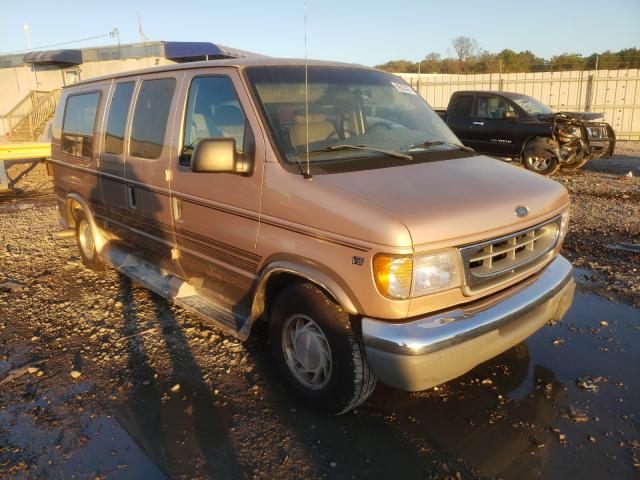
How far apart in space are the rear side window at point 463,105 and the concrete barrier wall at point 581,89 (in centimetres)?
676

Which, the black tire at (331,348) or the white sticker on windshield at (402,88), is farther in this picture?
the white sticker on windshield at (402,88)

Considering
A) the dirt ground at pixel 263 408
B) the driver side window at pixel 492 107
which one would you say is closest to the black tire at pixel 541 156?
the driver side window at pixel 492 107

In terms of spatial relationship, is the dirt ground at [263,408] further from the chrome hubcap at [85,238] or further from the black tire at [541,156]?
the black tire at [541,156]

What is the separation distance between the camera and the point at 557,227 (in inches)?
132

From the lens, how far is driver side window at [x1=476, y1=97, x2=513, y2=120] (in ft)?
39.8

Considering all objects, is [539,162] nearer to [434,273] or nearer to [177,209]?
[177,209]

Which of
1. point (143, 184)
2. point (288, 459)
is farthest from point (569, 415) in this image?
point (143, 184)

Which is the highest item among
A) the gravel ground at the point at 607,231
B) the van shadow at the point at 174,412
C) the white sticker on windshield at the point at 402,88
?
the white sticker on windshield at the point at 402,88

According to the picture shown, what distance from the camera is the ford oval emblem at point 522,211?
2877 millimetres

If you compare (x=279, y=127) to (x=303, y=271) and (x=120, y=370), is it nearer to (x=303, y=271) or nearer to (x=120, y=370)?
(x=303, y=271)

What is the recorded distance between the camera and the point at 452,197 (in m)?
2.76

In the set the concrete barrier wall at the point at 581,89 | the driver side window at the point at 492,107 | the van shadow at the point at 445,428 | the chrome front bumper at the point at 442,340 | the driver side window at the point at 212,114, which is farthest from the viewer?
the concrete barrier wall at the point at 581,89

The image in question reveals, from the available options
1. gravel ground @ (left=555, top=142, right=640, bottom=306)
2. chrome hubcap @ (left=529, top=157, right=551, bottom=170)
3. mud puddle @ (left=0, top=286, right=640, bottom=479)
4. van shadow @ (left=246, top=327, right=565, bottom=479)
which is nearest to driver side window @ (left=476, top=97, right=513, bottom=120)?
chrome hubcap @ (left=529, top=157, right=551, bottom=170)

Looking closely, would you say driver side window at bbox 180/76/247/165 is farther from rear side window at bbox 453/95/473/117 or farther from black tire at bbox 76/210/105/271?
rear side window at bbox 453/95/473/117
